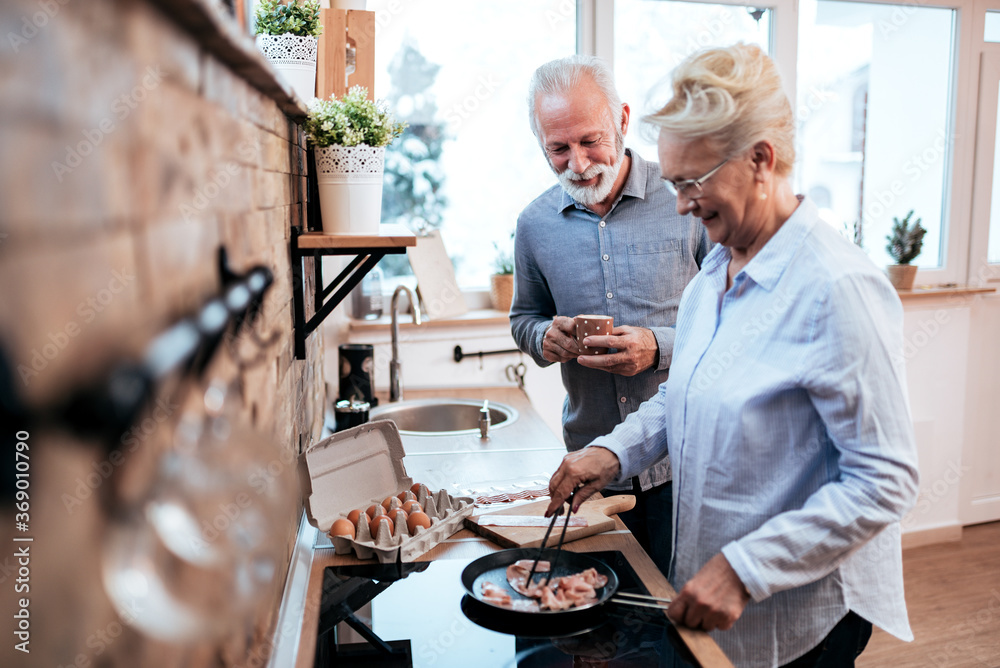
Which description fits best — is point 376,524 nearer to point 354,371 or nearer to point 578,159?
point 578,159

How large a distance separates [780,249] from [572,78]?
879 millimetres

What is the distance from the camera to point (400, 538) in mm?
1341

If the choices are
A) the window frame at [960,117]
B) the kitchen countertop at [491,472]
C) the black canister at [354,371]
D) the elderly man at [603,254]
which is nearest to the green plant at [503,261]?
the kitchen countertop at [491,472]

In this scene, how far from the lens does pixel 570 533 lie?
4.65ft

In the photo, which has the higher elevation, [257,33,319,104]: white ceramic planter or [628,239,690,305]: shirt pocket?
[257,33,319,104]: white ceramic planter

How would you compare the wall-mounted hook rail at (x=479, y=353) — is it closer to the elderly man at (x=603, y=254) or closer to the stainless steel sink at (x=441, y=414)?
the stainless steel sink at (x=441, y=414)

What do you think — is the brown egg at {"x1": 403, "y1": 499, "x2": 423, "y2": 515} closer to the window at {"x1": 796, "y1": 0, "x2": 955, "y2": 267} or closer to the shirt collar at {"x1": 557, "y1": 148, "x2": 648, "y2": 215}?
the shirt collar at {"x1": 557, "y1": 148, "x2": 648, "y2": 215}

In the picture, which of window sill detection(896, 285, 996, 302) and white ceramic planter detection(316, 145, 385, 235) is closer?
white ceramic planter detection(316, 145, 385, 235)

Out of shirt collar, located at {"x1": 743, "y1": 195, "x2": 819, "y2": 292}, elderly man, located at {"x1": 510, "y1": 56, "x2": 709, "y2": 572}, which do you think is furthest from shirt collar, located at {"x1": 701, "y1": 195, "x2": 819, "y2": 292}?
elderly man, located at {"x1": 510, "y1": 56, "x2": 709, "y2": 572}

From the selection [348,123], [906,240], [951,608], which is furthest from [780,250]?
[906,240]

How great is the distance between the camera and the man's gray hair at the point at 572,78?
1841mm

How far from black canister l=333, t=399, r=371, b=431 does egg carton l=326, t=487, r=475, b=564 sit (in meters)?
0.76

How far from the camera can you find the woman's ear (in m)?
1.11

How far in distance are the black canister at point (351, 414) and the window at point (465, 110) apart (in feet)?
3.39
